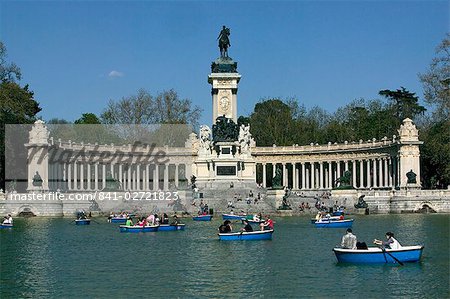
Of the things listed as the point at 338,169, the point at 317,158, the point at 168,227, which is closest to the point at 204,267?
the point at 168,227

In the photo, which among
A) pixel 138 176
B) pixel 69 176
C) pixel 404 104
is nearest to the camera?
pixel 69 176

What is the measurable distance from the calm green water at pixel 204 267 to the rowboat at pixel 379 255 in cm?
36

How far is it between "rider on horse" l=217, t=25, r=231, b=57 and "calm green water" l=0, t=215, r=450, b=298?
141 ft

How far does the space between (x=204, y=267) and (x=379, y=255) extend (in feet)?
21.7

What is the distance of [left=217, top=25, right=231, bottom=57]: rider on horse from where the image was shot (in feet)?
283

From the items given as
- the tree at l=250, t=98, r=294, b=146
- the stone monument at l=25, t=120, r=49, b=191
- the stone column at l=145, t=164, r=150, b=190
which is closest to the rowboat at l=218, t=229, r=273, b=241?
the stone monument at l=25, t=120, r=49, b=191

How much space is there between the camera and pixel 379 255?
30094mm

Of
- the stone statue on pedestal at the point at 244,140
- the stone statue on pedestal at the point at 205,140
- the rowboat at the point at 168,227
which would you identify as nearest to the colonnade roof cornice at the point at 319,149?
the stone statue on pedestal at the point at 244,140

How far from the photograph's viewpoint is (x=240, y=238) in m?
40.4

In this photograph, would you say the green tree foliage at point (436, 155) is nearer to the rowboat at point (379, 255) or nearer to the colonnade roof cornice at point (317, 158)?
the colonnade roof cornice at point (317, 158)

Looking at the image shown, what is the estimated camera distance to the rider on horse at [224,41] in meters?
86.4

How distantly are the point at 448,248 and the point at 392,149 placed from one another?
1886 inches

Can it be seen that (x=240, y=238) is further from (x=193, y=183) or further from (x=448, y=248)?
(x=193, y=183)

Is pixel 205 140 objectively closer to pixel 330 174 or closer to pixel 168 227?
pixel 330 174
